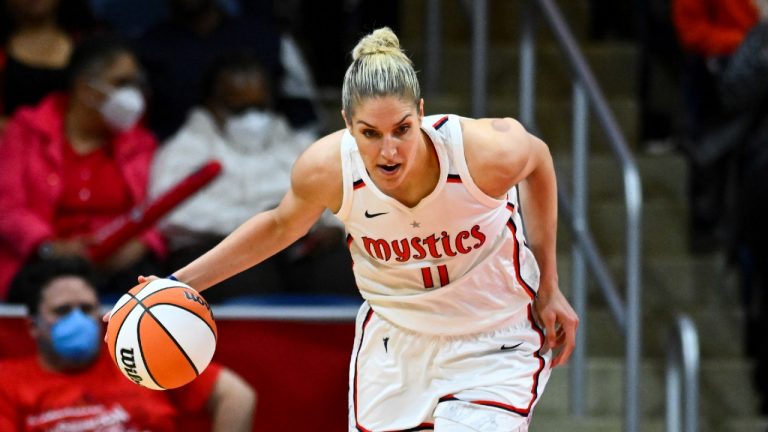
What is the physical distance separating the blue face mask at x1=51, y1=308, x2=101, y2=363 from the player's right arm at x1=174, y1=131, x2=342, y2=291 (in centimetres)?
120

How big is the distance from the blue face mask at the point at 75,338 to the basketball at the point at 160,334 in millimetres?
1199

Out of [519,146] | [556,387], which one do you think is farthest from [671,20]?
[519,146]

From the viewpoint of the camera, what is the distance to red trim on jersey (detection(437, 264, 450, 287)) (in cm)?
395

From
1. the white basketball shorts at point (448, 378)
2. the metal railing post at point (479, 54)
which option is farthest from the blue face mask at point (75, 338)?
the metal railing post at point (479, 54)

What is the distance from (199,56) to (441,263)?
3.12 metres

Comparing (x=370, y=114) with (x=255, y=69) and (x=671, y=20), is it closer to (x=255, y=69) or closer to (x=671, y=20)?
(x=255, y=69)

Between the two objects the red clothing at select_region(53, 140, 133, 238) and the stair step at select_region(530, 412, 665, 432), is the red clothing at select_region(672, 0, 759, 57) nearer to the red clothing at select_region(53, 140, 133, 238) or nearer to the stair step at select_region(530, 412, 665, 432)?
the stair step at select_region(530, 412, 665, 432)

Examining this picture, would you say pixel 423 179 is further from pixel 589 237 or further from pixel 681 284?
pixel 681 284

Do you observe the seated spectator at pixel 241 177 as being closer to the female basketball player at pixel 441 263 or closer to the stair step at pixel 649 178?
the stair step at pixel 649 178

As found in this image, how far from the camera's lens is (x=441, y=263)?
155 inches

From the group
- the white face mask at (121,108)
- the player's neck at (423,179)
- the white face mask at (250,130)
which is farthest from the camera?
the white face mask at (250,130)

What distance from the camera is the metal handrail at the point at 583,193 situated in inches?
228

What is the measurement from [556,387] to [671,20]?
2312mm

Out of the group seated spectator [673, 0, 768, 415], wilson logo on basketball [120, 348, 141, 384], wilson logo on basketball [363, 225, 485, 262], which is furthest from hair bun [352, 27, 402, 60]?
seated spectator [673, 0, 768, 415]
